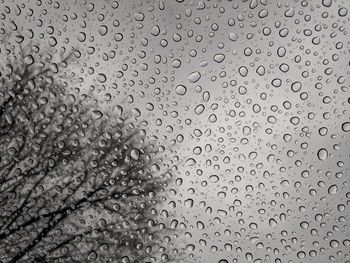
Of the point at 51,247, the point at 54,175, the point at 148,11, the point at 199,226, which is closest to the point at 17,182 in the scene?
the point at 54,175

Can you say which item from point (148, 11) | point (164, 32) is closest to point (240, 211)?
point (164, 32)

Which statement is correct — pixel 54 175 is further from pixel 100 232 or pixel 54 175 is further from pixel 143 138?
pixel 143 138

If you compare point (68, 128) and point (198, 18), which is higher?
point (198, 18)

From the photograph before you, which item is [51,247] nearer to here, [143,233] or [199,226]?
[143,233]

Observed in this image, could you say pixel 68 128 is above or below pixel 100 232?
above

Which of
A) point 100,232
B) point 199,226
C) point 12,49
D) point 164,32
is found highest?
point 164,32

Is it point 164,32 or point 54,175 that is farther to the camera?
point 54,175

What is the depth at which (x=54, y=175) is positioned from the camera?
2605 mm

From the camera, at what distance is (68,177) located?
2.60 meters

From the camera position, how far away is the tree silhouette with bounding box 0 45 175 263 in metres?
2.49

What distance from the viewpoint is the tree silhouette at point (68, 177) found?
2486 millimetres

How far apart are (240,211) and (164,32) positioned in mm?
1310

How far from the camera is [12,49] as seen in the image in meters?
2.40

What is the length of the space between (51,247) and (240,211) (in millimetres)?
1322
